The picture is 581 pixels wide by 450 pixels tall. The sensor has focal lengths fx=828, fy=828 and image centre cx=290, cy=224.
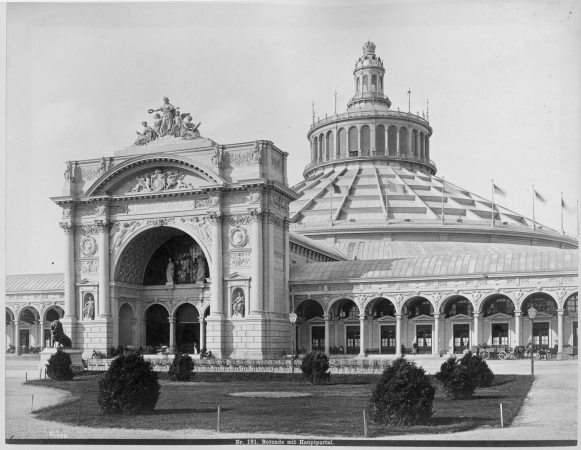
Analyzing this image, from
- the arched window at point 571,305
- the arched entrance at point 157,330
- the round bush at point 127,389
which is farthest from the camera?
the arched entrance at point 157,330

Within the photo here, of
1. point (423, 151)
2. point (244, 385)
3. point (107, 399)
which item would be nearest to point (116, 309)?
point (244, 385)

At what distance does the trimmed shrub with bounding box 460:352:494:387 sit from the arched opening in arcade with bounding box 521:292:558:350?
26807 millimetres

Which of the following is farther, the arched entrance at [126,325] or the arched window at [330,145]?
the arched window at [330,145]

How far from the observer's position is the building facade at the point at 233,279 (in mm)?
69250

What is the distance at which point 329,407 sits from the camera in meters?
37.3

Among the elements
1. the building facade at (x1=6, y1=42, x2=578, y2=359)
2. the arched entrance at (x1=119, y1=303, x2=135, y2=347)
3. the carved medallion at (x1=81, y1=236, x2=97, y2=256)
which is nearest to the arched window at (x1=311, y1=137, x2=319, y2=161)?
the building facade at (x1=6, y1=42, x2=578, y2=359)

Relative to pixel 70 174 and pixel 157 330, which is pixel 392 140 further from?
pixel 70 174

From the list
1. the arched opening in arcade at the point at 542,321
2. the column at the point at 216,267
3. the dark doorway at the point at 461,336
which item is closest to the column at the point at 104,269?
the column at the point at 216,267

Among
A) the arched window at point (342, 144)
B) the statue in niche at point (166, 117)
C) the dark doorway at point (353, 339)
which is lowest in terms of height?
the dark doorway at point (353, 339)

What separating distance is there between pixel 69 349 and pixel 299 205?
52.2 metres

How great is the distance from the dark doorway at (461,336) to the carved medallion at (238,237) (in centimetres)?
2061

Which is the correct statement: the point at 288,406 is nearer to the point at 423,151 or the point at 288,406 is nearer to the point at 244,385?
the point at 244,385

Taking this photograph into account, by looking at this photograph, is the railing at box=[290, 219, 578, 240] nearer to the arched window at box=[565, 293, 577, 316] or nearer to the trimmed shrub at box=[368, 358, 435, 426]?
the arched window at box=[565, 293, 577, 316]

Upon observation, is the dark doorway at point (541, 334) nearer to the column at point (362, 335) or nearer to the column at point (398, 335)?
the column at point (398, 335)
